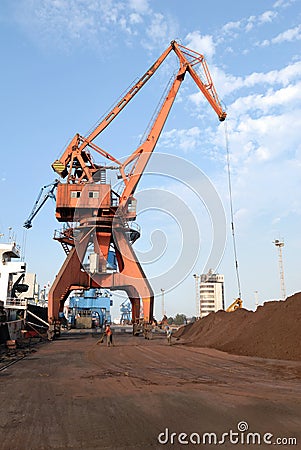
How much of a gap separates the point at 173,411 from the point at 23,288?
119 ft

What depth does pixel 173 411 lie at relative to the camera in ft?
24.0

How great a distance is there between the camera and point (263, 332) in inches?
806

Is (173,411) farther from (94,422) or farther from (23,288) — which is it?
(23,288)

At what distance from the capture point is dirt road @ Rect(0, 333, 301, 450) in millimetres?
5824

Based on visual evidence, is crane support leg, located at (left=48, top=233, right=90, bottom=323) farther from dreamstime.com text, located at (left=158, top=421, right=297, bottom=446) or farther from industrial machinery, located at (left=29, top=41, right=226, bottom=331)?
dreamstime.com text, located at (left=158, top=421, right=297, bottom=446)

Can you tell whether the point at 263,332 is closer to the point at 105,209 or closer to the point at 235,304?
the point at 235,304

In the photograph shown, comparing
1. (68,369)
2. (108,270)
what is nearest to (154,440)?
(68,369)

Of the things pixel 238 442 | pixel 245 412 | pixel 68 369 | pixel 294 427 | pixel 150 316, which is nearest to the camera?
pixel 238 442

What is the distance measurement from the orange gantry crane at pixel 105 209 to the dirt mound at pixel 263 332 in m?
11.7

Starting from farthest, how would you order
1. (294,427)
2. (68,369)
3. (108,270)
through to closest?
(108,270) → (68,369) → (294,427)

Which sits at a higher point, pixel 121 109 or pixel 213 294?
pixel 121 109

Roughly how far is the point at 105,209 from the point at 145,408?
1241 inches

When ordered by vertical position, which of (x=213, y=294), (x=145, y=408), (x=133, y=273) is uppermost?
(x=213, y=294)

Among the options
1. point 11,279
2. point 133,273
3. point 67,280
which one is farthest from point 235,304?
point 11,279
